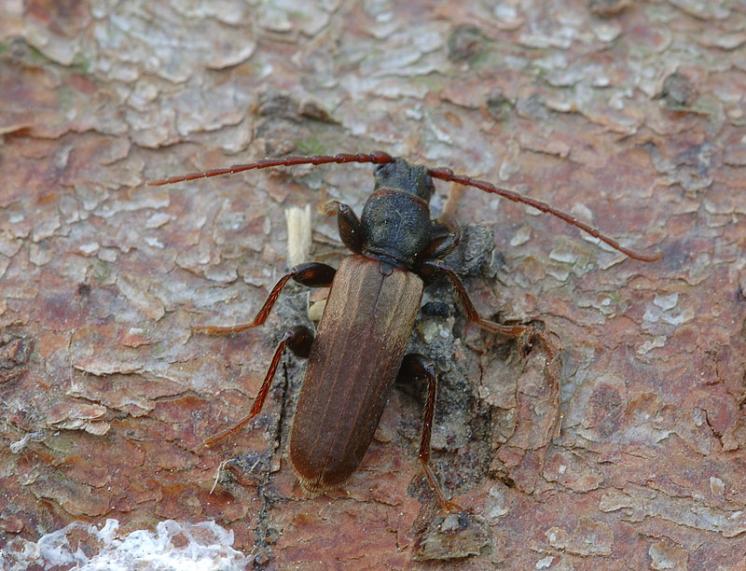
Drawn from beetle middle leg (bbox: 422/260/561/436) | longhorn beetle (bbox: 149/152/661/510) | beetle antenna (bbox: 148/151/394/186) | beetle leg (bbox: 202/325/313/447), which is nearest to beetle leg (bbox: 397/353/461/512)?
longhorn beetle (bbox: 149/152/661/510)

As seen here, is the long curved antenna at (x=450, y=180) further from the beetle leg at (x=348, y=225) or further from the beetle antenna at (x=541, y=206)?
the beetle leg at (x=348, y=225)

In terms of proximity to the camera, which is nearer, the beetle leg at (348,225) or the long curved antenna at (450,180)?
the long curved antenna at (450,180)

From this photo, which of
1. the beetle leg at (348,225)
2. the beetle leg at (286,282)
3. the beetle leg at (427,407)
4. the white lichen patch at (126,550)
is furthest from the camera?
the beetle leg at (348,225)

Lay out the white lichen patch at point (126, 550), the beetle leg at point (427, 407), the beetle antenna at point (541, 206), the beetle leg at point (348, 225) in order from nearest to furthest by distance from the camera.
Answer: the white lichen patch at point (126, 550), the beetle leg at point (427, 407), the beetle antenna at point (541, 206), the beetle leg at point (348, 225)

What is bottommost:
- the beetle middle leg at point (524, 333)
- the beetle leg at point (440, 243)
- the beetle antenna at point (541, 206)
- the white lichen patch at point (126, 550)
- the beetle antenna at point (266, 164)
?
the white lichen patch at point (126, 550)

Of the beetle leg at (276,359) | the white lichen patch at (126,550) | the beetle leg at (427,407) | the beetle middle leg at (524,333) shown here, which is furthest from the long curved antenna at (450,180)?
the white lichen patch at (126,550)

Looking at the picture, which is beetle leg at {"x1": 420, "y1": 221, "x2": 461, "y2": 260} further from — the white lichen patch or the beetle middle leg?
the white lichen patch

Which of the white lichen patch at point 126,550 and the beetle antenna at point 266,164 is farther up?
the beetle antenna at point 266,164
